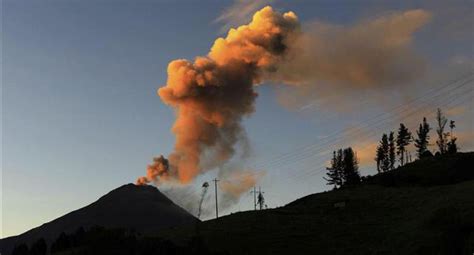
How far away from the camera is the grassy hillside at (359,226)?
236ft

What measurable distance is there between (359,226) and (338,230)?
374 centimetres

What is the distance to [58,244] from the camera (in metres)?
109

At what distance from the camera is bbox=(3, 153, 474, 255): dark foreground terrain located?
228 ft

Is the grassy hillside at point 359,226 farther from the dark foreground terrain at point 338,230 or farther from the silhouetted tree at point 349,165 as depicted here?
the silhouetted tree at point 349,165

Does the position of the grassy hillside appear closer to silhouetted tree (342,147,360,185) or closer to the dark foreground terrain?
the dark foreground terrain

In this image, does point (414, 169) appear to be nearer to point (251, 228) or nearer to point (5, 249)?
point (251, 228)

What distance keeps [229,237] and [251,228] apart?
6355 mm

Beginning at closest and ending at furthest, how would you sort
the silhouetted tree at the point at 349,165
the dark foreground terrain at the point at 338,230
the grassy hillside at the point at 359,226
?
the dark foreground terrain at the point at 338,230, the grassy hillside at the point at 359,226, the silhouetted tree at the point at 349,165

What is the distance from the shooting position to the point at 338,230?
86.8m

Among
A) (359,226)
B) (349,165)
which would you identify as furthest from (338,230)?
(349,165)

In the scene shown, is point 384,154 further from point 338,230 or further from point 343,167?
point 338,230

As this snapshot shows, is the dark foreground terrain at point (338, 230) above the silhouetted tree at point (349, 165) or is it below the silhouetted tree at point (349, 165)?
below

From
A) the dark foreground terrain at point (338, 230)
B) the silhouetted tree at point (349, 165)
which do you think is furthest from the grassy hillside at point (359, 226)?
the silhouetted tree at point (349, 165)

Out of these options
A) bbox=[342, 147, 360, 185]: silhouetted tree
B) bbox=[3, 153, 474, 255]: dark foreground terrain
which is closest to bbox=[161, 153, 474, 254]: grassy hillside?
bbox=[3, 153, 474, 255]: dark foreground terrain
